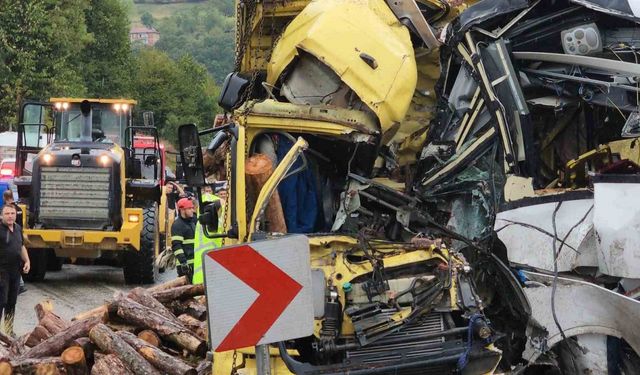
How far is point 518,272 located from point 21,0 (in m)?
30.6

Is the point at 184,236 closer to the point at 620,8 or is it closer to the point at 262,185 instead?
the point at 262,185

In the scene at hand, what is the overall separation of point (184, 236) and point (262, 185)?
18.7ft

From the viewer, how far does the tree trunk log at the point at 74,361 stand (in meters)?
7.45

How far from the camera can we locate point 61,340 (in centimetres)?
793

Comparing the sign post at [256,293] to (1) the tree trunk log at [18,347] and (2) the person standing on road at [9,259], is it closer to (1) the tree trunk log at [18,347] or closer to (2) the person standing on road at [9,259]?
(1) the tree trunk log at [18,347]

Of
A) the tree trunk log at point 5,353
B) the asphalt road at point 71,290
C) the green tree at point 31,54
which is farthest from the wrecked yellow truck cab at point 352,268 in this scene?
the green tree at point 31,54

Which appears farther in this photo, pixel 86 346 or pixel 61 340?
pixel 61 340

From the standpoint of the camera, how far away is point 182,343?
26.0ft

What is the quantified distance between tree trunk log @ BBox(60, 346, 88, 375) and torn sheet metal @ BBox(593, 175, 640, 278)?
13.1ft

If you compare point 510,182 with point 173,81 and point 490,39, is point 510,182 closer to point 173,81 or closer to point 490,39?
point 490,39

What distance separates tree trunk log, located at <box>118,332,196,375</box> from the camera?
7.25 metres

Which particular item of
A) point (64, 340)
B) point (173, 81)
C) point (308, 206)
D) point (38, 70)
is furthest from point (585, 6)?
point (173, 81)

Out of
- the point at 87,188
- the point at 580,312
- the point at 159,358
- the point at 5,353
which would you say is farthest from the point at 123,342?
the point at 87,188

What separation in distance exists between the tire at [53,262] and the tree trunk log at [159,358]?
8.83 m
